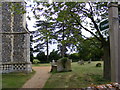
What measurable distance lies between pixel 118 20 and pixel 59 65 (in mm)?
9671

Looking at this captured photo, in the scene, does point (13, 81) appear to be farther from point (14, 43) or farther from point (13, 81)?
point (14, 43)

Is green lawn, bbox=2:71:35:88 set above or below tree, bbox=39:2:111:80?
below

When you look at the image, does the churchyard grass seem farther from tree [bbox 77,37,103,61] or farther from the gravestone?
tree [bbox 77,37,103,61]

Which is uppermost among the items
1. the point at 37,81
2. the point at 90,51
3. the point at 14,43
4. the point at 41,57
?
the point at 14,43

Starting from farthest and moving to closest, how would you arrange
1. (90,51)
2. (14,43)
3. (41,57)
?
A: (41,57) < (90,51) < (14,43)

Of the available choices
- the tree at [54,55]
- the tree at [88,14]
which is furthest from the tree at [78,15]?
the tree at [54,55]

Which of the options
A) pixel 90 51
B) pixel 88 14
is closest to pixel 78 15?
pixel 88 14

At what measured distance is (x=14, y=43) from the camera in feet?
42.3

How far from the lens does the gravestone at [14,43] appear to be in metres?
12.5

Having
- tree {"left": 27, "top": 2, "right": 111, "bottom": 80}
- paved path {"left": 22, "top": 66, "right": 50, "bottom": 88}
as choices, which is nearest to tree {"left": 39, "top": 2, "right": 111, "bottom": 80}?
tree {"left": 27, "top": 2, "right": 111, "bottom": 80}

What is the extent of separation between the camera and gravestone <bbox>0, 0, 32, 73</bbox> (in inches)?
490

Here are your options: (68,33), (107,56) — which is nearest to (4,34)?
(68,33)

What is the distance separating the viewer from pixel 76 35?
8.31 m

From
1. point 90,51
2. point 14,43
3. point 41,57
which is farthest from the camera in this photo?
point 41,57
